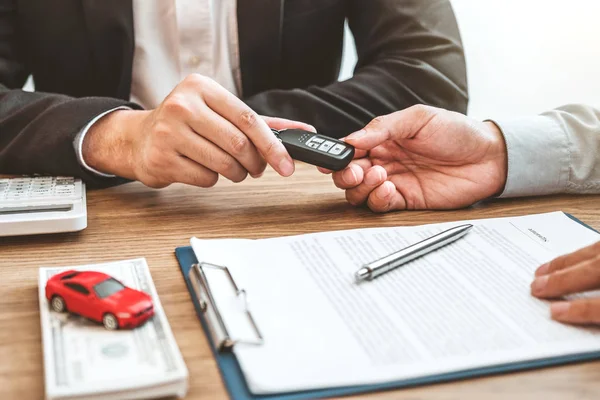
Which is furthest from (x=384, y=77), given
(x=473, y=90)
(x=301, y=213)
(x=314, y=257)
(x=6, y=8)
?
(x=473, y=90)

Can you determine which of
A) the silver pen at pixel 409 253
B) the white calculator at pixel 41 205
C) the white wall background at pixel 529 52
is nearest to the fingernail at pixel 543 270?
the silver pen at pixel 409 253

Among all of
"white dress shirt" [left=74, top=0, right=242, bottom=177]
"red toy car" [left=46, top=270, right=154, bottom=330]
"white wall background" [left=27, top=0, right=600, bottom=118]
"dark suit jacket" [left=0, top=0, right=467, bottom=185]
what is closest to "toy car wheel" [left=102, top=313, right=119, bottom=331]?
"red toy car" [left=46, top=270, right=154, bottom=330]

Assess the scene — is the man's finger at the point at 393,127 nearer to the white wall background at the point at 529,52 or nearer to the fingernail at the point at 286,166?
the fingernail at the point at 286,166

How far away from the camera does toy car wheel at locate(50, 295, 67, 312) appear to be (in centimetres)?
54

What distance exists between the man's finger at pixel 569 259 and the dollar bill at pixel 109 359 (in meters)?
0.36

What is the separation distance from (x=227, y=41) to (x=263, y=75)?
0.09 meters

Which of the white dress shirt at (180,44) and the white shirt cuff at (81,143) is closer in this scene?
the white shirt cuff at (81,143)

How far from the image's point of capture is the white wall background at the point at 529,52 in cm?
201

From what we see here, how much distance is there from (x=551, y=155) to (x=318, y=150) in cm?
34

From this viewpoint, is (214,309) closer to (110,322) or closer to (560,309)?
(110,322)

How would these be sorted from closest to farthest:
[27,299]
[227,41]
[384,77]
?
[27,299]
[384,77]
[227,41]

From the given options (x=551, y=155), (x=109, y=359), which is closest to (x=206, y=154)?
(x=109, y=359)

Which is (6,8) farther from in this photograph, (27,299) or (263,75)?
(27,299)

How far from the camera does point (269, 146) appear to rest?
2.54 ft
